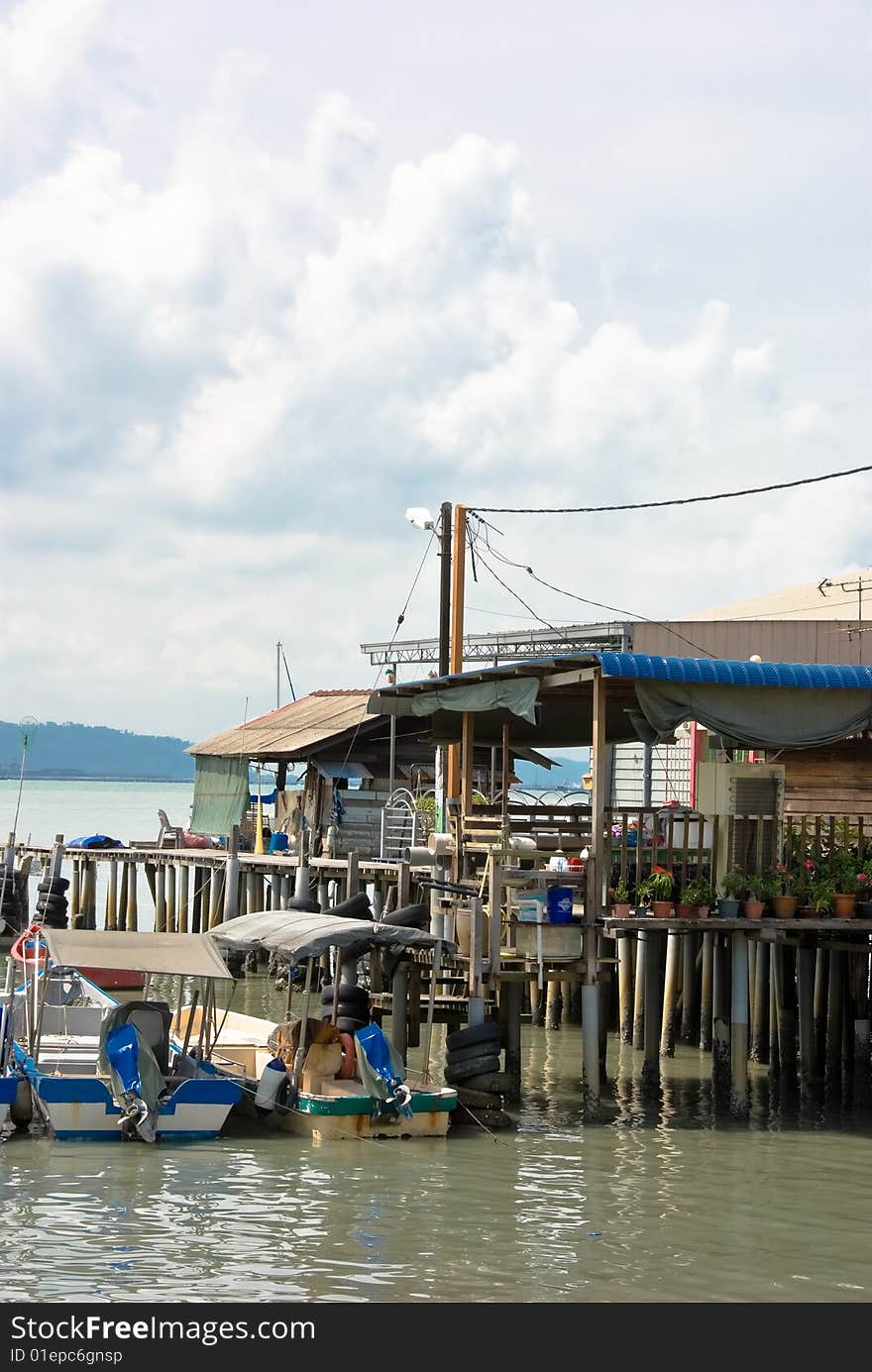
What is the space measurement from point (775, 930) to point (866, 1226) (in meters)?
5.25

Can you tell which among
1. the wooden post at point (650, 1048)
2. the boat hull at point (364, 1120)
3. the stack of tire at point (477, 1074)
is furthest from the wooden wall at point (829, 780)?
the boat hull at point (364, 1120)

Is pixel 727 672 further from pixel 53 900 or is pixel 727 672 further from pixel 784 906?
pixel 53 900

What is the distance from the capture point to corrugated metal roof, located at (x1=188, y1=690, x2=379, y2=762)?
37.5 m

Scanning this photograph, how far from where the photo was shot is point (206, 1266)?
476 inches

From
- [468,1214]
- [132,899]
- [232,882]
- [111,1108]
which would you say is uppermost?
[232,882]

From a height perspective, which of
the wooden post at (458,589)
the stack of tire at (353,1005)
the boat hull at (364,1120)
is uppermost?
the wooden post at (458,589)

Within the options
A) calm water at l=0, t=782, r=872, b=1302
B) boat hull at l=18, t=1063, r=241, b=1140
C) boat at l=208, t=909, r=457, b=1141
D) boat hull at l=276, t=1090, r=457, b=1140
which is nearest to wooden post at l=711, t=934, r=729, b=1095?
calm water at l=0, t=782, r=872, b=1302

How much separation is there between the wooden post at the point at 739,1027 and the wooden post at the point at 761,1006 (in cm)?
429

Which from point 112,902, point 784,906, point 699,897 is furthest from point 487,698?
point 112,902

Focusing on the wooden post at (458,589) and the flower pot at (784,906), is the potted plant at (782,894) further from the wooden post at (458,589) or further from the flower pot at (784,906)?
the wooden post at (458,589)

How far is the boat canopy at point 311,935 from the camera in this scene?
17500mm

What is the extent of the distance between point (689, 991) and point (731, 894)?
19.9ft

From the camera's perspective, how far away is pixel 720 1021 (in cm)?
2080

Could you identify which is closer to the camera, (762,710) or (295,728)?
(762,710)
